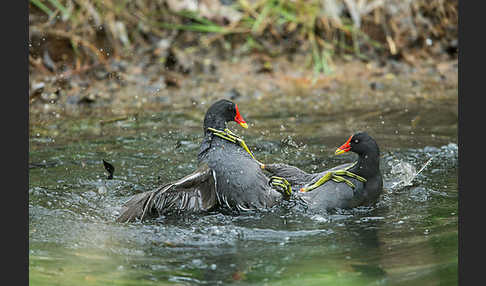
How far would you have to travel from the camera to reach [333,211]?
4.93m

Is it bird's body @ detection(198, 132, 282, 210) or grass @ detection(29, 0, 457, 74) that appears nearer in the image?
bird's body @ detection(198, 132, 282, 210)

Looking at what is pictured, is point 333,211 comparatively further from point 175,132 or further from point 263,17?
point 263,17

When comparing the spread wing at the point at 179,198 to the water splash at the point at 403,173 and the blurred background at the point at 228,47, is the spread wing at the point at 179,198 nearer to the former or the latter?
the water splash at the point at 403,173

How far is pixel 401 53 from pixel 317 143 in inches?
173

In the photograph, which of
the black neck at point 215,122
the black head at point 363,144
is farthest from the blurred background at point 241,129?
the black neck at point 215,122

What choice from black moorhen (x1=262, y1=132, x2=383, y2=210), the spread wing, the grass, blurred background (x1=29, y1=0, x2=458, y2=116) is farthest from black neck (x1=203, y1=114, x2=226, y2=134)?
the grass

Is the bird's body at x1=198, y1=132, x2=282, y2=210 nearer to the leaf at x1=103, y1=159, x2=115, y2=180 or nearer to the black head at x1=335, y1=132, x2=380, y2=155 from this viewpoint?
the black head at x1=335, y1=132, x2=380, y2=155

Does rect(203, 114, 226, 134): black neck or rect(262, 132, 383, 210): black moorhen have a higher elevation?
rect(203, 114, 226, 134): black neck

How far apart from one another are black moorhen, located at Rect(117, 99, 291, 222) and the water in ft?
0.42

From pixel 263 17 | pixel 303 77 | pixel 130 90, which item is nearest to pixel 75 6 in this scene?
pixel 130 90

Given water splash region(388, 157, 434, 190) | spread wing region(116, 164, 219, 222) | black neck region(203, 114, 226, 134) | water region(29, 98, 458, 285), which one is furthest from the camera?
water splash region(388, 157, 434, 190)

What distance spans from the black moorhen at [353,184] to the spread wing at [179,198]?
76cm

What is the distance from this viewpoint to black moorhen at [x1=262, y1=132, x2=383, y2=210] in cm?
495

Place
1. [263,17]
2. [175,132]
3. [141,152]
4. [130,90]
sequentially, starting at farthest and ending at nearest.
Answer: [263,17] < [130,90] < [175,132] < [141,152]
